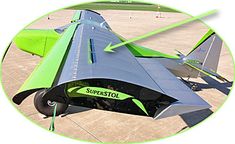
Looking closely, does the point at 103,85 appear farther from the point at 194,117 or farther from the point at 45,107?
the point at 194,117

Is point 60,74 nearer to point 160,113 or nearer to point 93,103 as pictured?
point 93,103

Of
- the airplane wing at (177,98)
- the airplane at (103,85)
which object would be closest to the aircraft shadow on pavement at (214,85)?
the airplane at (103,85)

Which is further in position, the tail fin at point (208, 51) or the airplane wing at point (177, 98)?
the tail fin at point (208, 51)

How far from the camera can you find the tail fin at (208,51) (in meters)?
10.3

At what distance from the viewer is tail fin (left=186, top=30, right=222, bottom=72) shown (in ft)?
33.8

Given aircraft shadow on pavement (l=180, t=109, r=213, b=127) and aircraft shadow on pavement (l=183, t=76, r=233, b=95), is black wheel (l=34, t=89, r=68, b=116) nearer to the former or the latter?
aircraft shadow on pavement (l=180, t=109, r=213, b=127)

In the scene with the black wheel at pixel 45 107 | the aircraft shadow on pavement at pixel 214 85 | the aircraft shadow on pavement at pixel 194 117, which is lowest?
A: the aircraft shadow on pavement at pixel 194 117

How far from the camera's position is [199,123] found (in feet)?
27.2

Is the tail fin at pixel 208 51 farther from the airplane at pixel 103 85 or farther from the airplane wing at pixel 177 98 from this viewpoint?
the airplane wing at pixel 177 98

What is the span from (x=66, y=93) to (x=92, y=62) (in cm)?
110

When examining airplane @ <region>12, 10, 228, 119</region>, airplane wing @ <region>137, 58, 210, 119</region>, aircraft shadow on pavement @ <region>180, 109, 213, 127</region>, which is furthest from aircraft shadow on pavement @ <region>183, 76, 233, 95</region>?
airplane wing @ <region>137, 58, 210, 119</region>

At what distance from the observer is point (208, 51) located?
10297 millimetres

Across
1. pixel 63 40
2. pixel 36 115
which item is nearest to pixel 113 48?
pixel 63 40

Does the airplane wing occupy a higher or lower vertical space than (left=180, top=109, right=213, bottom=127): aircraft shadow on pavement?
higher
